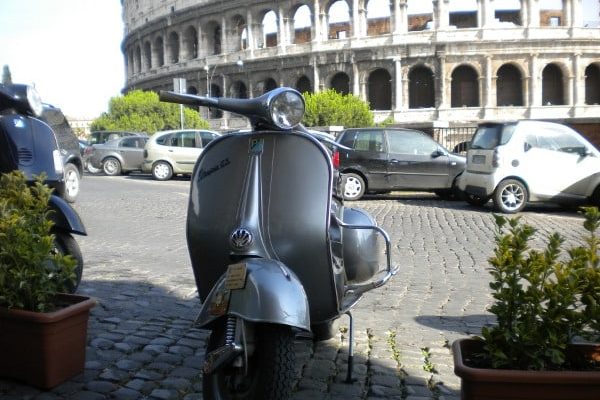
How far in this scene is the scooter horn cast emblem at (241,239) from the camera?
9.23 feet

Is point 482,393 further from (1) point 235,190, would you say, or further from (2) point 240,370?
(1) point 235,190

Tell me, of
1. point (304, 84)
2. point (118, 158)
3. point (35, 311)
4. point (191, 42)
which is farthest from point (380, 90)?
point (35, 311)

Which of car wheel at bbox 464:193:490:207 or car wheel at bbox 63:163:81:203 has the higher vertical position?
car wheel at bbox 63:163:81:203

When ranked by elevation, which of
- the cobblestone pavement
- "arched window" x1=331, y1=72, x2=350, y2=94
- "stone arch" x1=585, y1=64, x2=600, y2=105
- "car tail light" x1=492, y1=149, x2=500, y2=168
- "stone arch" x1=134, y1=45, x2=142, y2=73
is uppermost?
"stone arch" x1=134, y1=45, x2=142, y2=73

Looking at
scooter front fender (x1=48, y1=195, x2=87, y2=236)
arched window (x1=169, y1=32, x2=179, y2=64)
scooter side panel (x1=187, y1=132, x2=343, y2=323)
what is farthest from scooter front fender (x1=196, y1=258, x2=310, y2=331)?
arched window (x1=169, y1=32, x2=179, y2=64)

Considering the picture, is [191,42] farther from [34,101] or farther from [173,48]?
[34,101]

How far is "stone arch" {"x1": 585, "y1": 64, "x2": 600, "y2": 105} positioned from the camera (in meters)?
42.0

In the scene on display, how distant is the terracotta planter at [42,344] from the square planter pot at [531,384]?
6.15 feet

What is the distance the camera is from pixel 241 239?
9.26 feet

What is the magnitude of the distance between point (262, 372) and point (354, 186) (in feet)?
37.3

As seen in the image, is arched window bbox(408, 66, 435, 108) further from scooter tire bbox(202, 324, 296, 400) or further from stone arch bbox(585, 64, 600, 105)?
scooter tire bbox(202, 324, 296, 400)

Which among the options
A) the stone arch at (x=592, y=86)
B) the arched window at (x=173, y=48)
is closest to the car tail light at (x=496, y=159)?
the stone arch at (x=592, y=86)

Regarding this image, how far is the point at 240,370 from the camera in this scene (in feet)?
8.61

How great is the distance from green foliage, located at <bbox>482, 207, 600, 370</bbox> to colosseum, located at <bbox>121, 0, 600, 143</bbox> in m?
34.6
